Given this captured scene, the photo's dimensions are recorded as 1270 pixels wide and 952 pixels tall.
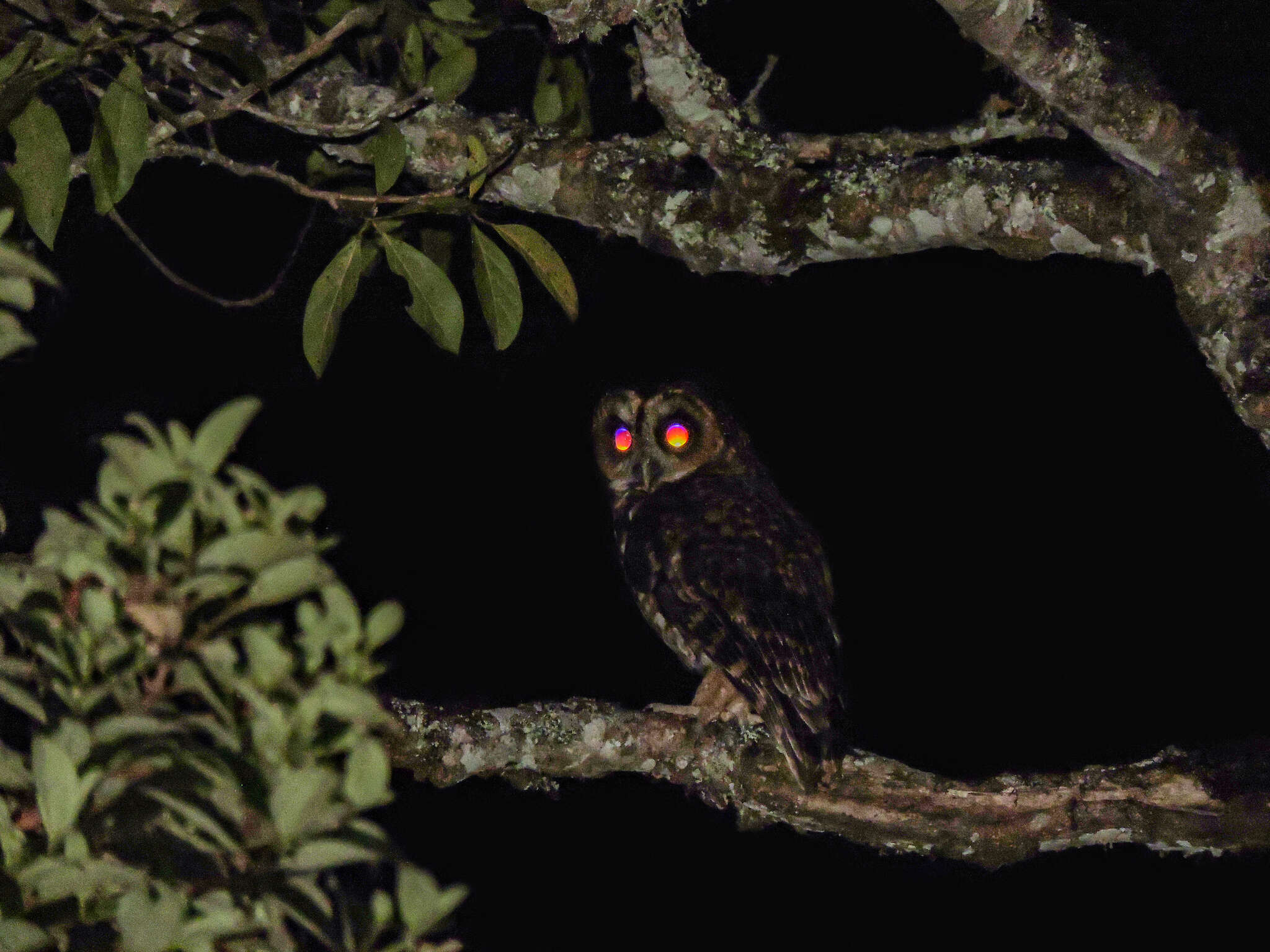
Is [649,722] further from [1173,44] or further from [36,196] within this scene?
[1173,44]

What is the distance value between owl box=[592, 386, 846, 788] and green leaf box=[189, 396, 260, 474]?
1.58 meters

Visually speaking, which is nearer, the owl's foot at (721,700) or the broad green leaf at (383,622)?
the broad green leaf at (383,622)

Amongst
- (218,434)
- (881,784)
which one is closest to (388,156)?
(218,434)

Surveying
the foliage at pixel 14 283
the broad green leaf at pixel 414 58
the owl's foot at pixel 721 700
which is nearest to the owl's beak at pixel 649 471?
the owl's foot at pixel 721 700

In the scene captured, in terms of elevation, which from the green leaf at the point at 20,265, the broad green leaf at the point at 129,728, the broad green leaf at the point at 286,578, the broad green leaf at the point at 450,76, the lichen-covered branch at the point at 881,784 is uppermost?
the broad green leaf at the point at 450,76

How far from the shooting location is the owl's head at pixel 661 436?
3.06 m

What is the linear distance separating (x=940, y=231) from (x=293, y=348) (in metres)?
1.99

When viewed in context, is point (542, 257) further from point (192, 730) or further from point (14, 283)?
point (192, 730)

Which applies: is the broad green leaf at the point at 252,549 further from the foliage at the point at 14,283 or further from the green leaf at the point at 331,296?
the green leaf at the point at 331,296

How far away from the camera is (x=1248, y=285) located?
4.98ft

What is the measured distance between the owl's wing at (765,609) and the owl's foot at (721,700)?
0.04 m

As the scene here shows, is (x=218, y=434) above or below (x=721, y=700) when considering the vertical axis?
above

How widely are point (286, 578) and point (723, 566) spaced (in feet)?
6.66

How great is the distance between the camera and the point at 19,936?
575 millimetres
